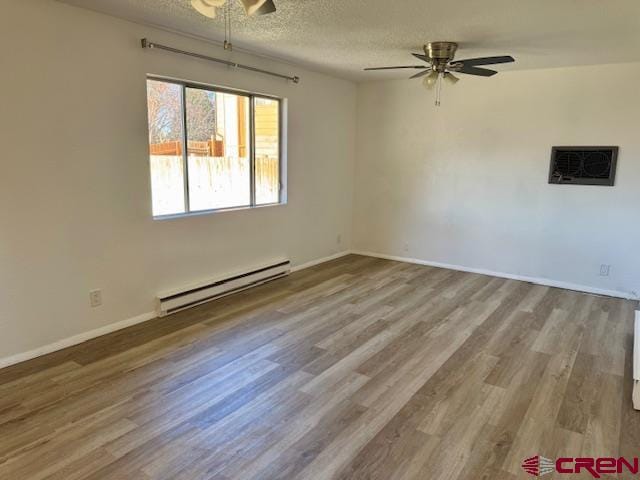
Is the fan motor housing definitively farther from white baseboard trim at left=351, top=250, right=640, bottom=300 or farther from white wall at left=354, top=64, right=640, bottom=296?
white baseboard trim at left=351, top=250, right=640, bottom=300

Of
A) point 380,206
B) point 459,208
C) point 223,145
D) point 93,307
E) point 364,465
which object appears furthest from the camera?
point 380,206

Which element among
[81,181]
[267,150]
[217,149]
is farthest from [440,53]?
[81,181]

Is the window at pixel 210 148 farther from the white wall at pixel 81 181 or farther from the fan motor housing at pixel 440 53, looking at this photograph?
the fan motor housing at pixel 440 53

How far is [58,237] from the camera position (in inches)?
122

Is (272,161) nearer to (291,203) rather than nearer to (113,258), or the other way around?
(291,203)

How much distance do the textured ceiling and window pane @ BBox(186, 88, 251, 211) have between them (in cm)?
58

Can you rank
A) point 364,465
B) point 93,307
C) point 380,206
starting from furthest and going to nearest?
point 380,206
point 93,307
point 364,465

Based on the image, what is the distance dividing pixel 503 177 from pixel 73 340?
15.5 feet

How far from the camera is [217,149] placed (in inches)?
171

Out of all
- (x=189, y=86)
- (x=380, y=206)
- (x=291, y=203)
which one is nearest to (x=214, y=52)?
(x=189, y=86)

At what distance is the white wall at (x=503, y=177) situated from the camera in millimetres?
4520

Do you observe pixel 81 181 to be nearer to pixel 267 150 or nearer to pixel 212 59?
pixel 212 59

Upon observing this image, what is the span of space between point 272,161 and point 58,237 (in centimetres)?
250

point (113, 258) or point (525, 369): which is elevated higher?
point (113, 258)
